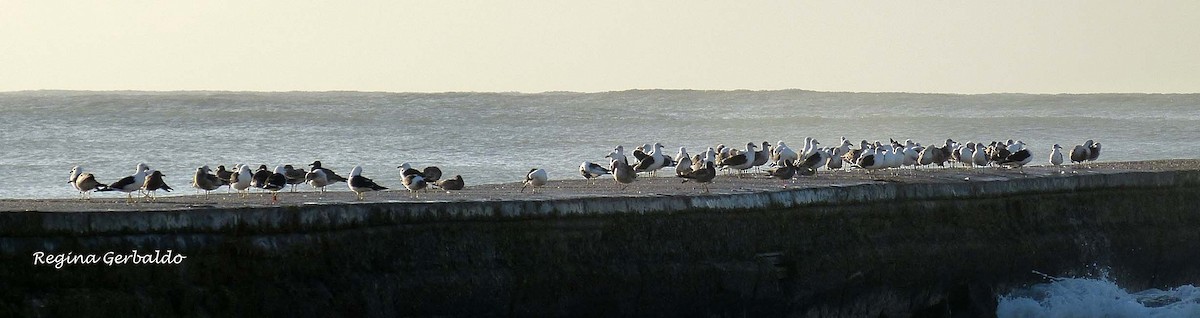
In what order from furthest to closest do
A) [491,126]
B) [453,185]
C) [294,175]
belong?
[491,126], [294,175], [453,185]

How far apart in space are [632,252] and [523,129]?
207ft

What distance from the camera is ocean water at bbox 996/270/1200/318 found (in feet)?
106

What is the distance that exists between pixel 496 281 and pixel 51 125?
6405 cm

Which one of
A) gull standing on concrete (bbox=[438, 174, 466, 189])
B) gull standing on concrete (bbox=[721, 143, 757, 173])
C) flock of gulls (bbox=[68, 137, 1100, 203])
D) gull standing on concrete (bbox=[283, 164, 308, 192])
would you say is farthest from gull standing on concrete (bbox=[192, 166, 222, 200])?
gull standing on concrete (bbox=[721, 143, 757, 173])

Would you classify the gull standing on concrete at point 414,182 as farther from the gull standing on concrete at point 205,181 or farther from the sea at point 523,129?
the sea at point 523,129

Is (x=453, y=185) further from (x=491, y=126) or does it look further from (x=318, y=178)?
(x=491, y=126)

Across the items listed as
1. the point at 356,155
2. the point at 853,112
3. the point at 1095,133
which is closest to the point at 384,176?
the point at 356,155

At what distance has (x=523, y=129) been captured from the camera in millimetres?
90312

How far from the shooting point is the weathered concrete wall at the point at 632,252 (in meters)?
22.6

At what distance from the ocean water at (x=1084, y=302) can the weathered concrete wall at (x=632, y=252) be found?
341 millimetres

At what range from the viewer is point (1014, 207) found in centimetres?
3438

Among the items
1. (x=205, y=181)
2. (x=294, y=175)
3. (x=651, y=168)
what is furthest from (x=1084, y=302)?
(x=205, y=181)

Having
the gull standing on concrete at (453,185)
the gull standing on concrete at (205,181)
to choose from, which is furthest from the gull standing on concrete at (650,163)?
the gull standing on concrete at (205,181)

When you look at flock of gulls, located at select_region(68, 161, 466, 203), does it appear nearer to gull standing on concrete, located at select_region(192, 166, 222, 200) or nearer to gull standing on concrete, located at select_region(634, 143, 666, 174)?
gull standing on concrete, located at select_region(192, 166, 222, 200)
